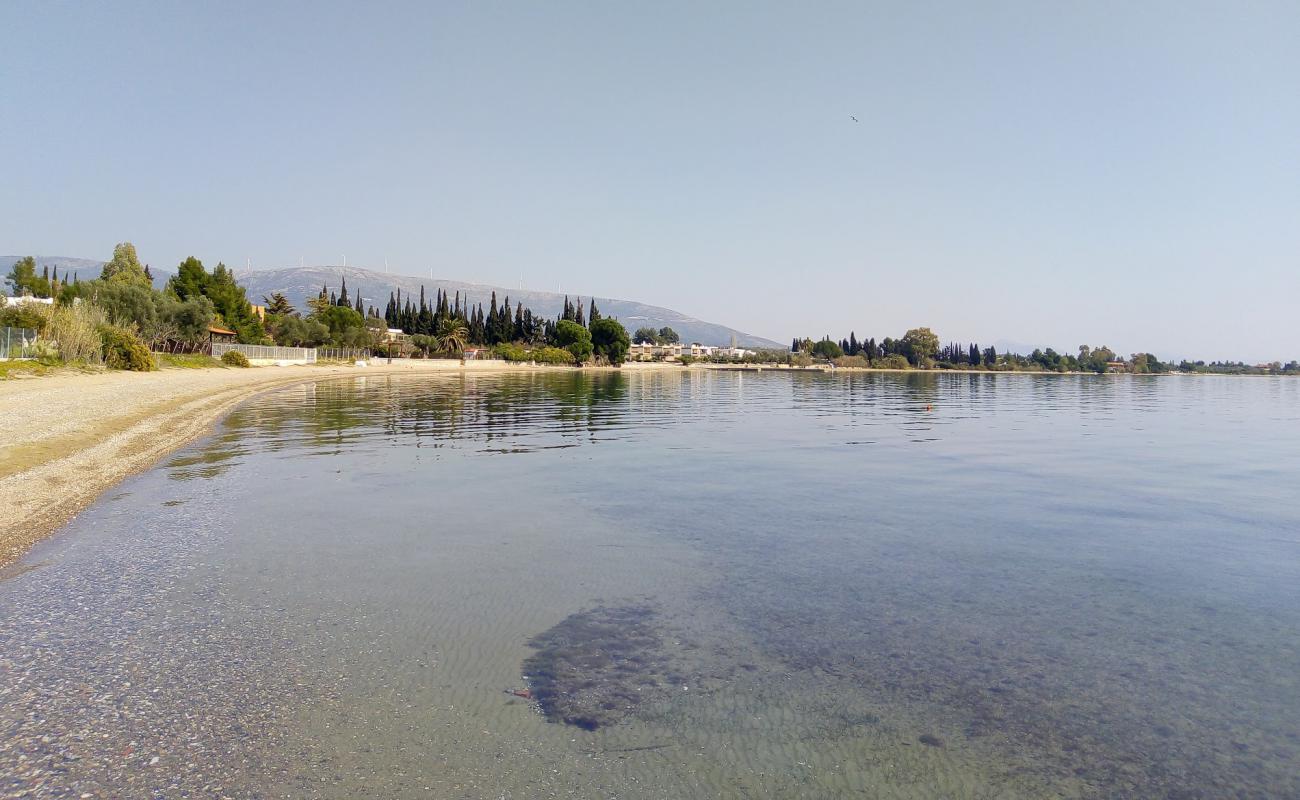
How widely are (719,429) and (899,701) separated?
1084 inches

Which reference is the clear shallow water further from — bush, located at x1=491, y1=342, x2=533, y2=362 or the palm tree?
the palm tree

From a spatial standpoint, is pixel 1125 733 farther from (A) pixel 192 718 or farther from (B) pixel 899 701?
(A) pixel 192 718

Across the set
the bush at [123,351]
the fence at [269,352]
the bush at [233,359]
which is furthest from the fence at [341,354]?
the bush at [123,351]

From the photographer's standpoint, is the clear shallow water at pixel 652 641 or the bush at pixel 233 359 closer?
the clear shallow water at pixel 652 641

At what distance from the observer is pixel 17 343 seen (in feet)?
161

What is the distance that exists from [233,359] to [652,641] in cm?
8716

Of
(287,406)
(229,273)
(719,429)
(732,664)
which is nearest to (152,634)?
(732,664)

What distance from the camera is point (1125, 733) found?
604 centimetres

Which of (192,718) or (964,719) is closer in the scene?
(192,718)

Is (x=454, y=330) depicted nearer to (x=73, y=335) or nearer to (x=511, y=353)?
(x=511, y=353)

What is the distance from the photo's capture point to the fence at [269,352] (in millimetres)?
85706

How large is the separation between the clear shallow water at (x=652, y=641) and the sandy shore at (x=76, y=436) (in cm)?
78

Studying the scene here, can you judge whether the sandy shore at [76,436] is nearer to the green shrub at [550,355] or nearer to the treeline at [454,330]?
the treeline at [454,330]

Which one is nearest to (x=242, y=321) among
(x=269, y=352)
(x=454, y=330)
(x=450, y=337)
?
(x=269, y=352)
